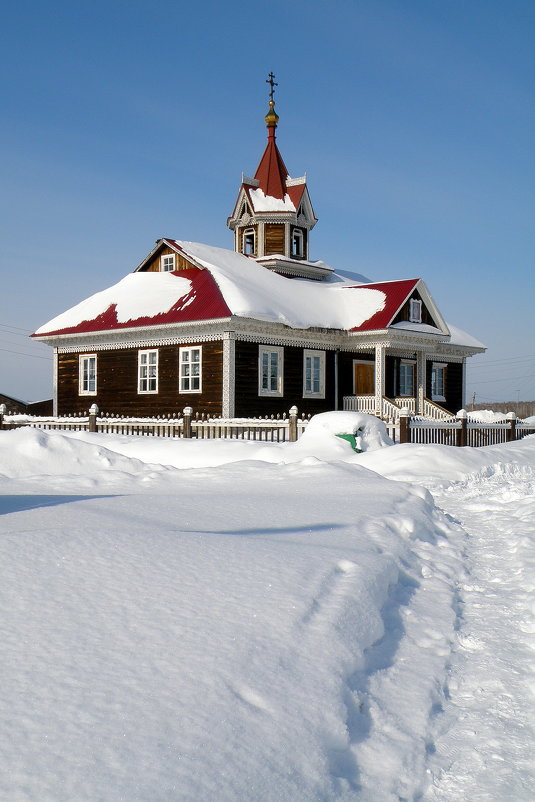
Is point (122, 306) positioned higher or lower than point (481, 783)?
higher

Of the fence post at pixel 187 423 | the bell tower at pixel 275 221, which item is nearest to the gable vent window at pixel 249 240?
the bell tower at pixel 275 221

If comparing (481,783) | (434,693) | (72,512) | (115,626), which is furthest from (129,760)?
(72,512)

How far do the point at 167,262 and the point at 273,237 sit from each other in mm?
4986

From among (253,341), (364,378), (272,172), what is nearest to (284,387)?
(253,341)

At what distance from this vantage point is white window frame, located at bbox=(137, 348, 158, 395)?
76.1 ft

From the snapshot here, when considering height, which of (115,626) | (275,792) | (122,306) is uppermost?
(122,306)

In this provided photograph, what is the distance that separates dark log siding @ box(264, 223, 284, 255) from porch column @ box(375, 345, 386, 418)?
757 centimetres

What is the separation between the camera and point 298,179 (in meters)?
29.6

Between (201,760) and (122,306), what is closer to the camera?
(201,760)

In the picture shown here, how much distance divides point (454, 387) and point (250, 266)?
31.0 feet

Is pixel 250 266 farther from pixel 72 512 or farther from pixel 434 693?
pixel 434 693

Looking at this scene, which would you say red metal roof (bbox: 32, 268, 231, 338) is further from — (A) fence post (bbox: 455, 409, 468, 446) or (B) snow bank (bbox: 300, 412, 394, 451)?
(A) fence post (bbox: 455, 409, 468, 446)

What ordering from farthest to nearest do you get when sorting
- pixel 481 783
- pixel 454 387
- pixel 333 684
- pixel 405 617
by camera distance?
1. pixel 454 387
2. pixel 405 617
3. pixel 333 684
4. pixel 481 783

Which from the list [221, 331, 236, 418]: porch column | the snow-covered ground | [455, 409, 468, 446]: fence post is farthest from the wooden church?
the snow-covered ground
